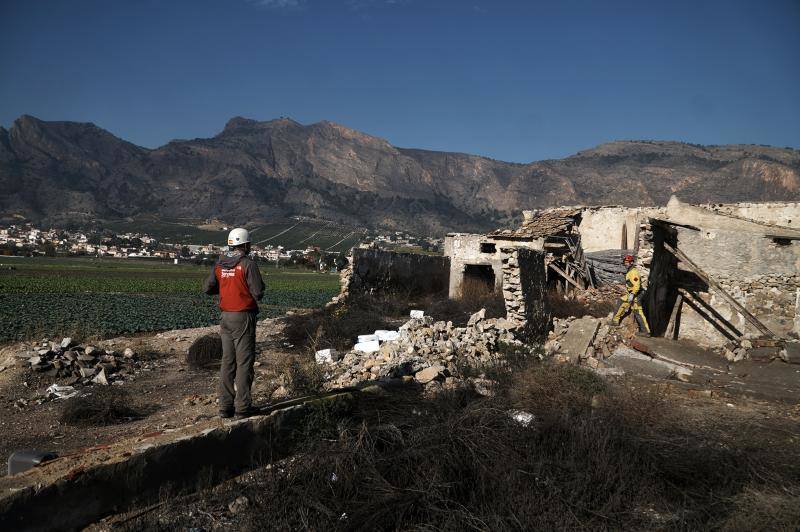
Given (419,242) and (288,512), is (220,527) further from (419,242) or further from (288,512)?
(419,242)

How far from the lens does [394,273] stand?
19859 millimetres

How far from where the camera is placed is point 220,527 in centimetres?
374

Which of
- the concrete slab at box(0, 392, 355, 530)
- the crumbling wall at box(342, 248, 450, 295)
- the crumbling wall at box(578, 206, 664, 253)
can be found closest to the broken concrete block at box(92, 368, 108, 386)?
the concrete slab at box(0, 392, 355, 530)

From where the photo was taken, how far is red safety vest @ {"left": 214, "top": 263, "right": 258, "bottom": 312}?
527 cm

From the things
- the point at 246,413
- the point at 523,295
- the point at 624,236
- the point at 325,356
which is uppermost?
the point at 624,236

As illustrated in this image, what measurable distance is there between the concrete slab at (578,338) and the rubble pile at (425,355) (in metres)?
1.04

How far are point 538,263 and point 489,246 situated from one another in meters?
6.14

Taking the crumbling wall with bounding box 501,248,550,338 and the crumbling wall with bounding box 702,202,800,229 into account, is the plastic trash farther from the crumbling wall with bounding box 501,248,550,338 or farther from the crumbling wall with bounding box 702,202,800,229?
the crumbling wall with bounding box 702,202,800,229

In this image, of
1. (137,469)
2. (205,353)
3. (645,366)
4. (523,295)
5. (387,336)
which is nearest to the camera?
(137,469)

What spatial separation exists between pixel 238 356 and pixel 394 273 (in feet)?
48.1

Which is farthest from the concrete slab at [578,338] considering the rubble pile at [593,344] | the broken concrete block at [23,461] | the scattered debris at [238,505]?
the broken concrete block at [23,461]

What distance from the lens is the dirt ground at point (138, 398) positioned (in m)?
6.16

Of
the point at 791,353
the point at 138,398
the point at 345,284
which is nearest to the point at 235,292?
the point at 138,398

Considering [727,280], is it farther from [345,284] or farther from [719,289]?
[345,284]
